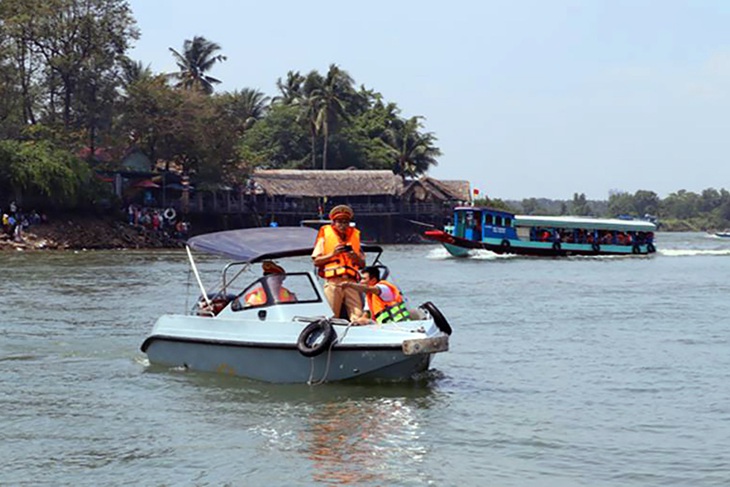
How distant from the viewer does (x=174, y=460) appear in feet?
31.9

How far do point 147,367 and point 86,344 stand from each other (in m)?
2.83

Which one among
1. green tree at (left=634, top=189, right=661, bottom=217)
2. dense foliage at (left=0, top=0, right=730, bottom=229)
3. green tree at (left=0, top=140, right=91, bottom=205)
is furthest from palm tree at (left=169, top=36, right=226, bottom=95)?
green tree at (left=634, top=189, right=661, bottom=217)

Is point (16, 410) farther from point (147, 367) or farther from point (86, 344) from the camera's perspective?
point (86, 344)

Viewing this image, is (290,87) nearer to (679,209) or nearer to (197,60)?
(197,60)

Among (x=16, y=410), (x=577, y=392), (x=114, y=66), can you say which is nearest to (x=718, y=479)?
(x=577, y=392)

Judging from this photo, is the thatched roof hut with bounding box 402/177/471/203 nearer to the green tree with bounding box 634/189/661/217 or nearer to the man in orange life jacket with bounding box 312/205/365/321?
the man in orange life jacket with bounding box 312/205/365/321

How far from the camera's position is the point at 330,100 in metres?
70.6

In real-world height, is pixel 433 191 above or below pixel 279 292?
above

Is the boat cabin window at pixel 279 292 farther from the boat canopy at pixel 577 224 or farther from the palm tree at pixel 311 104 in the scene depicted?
the palm tree at pixel 311 104

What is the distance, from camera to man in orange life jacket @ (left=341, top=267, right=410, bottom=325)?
1244 centimetres

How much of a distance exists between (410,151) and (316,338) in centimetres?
6654

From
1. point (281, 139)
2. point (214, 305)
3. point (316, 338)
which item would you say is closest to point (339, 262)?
point (316, 338)

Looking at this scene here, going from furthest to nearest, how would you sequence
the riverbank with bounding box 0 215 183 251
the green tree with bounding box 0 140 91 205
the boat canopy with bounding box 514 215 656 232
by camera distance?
1. the boat canopy with bounding box 514 215 656 232
2. the green tree with bounding box 0 140 91 205
3. the riverbank with bounding box 0 215 183 251

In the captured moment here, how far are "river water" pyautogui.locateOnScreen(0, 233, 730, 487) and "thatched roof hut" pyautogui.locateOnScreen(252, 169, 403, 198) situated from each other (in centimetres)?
4115
